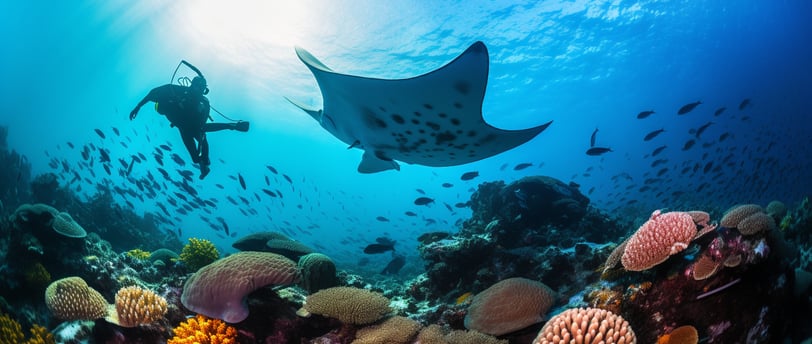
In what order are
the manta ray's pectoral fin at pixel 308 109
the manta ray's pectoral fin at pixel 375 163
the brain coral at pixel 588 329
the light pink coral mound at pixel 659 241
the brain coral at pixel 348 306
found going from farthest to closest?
the manta ray's pectoral fin at pixel 375 163, the manta ray's pectoral fin at pixel 308 109, the brain coral at pixel 348 306, the light pink coral mound at pixel 659 241, the brain coral at pixel 588 329

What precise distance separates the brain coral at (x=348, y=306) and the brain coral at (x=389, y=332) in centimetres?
10

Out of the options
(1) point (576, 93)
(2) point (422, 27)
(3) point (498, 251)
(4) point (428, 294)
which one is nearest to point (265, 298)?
(4) point (428, 294)

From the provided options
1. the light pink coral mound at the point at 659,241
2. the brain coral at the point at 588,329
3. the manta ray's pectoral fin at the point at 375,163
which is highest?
the manta ray's pectoral fin at the point at 375,163

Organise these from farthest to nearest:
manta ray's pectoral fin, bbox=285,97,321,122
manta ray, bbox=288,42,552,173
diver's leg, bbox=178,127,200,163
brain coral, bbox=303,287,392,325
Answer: diver's leg, bbox=178,127,200,163, manta ray's pectoral fin, bbox=285,97,321,122, brain coral, bbox=303,287,392,325, manta ray, bbox=288,42,552,173

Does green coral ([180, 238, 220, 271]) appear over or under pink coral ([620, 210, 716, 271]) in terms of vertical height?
under

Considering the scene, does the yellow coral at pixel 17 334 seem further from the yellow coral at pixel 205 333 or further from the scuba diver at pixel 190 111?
the scuba diver at pixel 190 111

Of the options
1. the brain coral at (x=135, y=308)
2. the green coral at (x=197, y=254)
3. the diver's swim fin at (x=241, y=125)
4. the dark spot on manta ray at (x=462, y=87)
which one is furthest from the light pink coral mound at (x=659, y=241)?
the diver's swim fin at (x=241, y=125)

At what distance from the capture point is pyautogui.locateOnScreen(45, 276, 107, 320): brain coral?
3768 millimetres

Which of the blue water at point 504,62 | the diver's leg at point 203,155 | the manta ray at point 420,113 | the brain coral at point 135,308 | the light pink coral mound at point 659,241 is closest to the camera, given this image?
the light pink coral mound at point 659,241

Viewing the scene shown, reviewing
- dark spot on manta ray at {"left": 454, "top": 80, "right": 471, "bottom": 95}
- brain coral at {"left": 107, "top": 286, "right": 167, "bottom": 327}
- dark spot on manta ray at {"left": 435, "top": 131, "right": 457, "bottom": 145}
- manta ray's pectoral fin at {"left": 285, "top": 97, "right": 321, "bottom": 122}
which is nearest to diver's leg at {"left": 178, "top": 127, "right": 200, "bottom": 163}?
manta ray's pectoral fin at {"left": 285, "top": 97, "right": 321, "bottom": 122}

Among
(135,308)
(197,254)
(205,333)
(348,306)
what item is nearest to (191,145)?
(197,254)

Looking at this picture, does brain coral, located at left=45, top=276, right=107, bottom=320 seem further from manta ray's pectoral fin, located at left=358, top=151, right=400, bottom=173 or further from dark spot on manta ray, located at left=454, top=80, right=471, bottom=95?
dark spot on manta ray, located at left=454, top=80, right=471, bottom=95

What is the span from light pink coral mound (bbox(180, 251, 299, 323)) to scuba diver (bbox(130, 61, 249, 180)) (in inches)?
188

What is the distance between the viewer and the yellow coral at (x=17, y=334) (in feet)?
11.6
